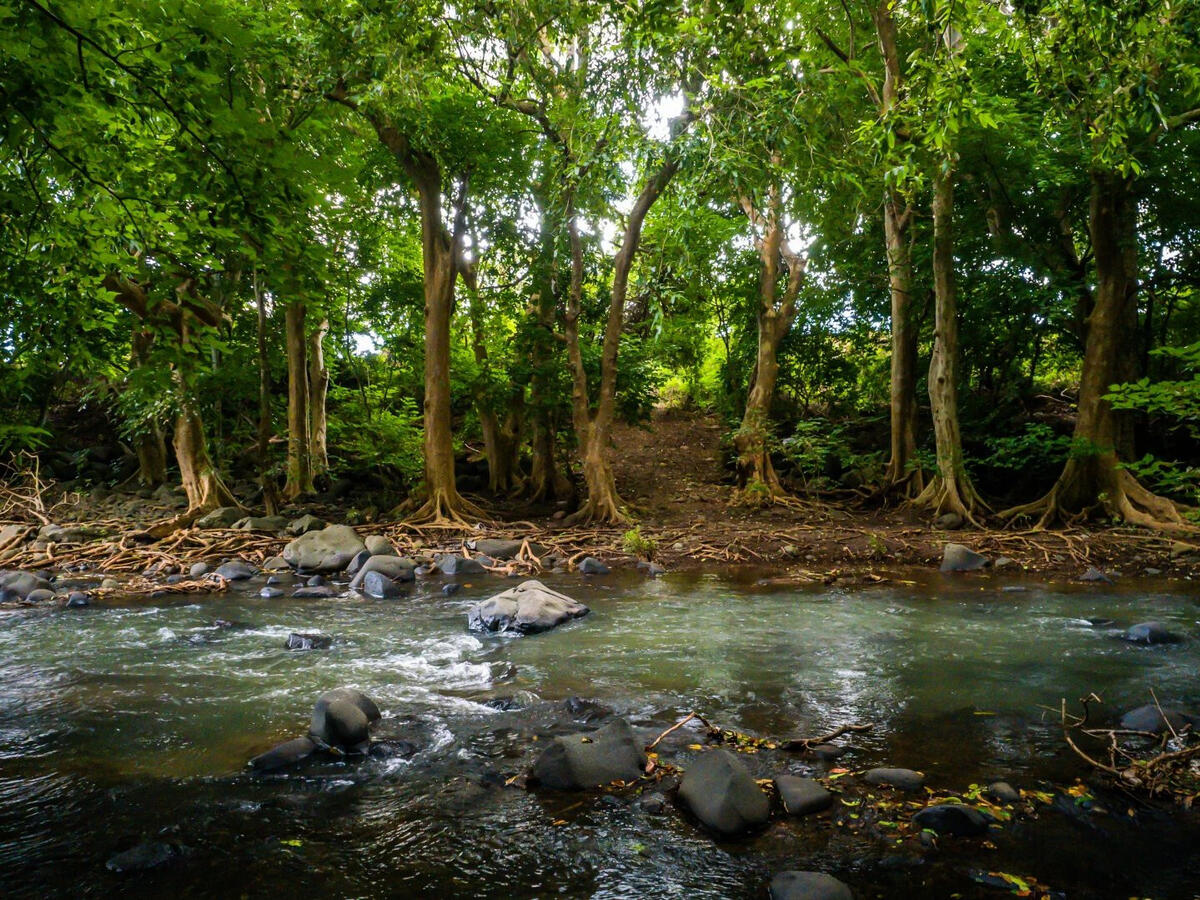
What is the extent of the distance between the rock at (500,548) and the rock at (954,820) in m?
8.66

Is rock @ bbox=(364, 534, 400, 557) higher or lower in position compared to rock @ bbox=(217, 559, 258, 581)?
higher

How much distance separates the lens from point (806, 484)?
1574cm

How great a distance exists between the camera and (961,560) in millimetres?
10148

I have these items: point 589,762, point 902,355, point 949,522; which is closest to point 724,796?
point 589,762

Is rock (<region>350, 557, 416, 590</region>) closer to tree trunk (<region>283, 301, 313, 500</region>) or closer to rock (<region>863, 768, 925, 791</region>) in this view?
tree trunk (<region>283, 301, 313, 500</region>)

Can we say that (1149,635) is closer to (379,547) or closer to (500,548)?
(500,548)

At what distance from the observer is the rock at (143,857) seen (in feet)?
9.67

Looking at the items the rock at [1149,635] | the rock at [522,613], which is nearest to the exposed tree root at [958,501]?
the rock at [1149,635]

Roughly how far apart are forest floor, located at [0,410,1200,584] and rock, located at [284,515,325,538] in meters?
0.40

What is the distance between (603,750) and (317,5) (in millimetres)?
7688

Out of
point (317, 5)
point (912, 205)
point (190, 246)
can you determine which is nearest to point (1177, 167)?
point (912, 205)

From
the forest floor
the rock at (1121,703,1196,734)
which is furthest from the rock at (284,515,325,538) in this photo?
the rock at (1121,703,1196,734)

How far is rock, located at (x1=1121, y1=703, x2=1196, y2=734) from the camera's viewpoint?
4.17 meters

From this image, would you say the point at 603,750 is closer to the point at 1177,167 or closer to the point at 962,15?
the point at 962,15
